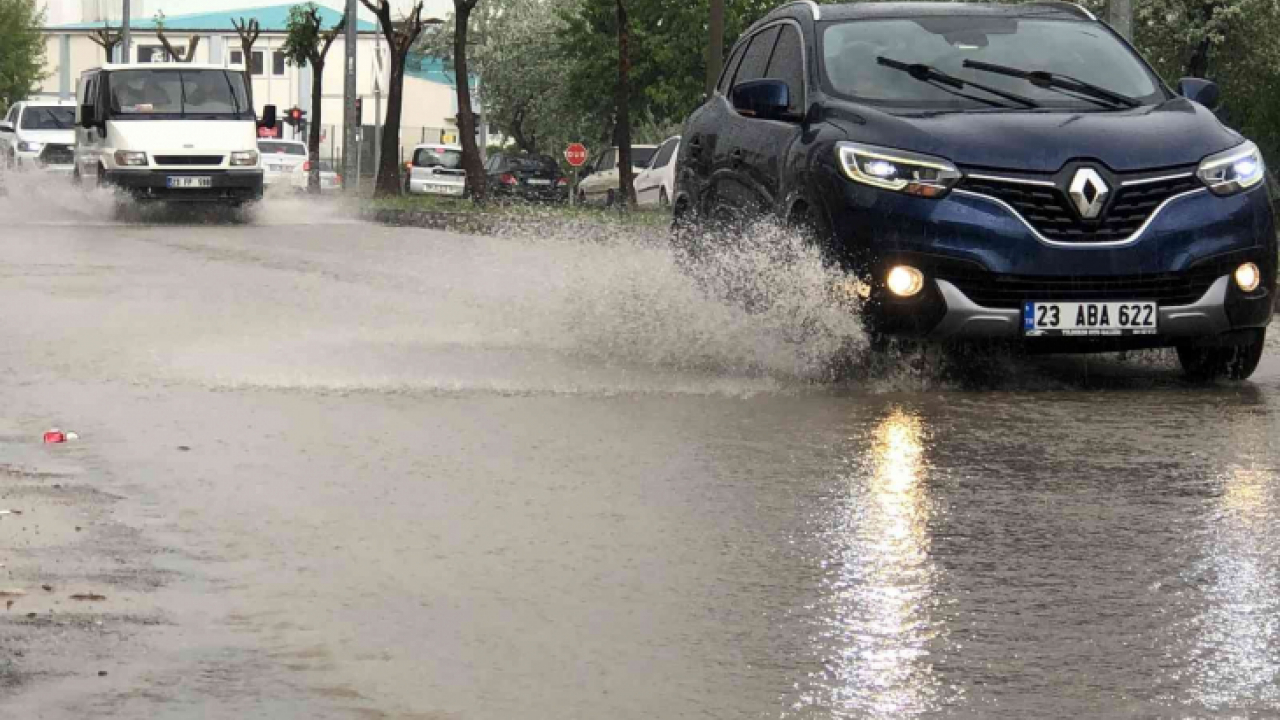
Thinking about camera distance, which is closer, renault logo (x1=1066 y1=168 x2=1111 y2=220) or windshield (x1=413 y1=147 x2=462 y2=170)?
renault logo (x1=1066 y1=168 x2=1111 y2=220)

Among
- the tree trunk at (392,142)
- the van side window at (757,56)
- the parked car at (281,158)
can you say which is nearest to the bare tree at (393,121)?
the tree trunk at (392,142)

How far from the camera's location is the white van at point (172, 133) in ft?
98.7

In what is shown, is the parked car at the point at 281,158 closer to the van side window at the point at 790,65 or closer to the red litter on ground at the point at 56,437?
the van side window at the point at 790,65

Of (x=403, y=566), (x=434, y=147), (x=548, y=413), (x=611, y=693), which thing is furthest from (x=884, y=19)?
(x=434, y=147)

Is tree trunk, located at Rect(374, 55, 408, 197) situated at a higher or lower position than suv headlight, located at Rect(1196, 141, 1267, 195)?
lower

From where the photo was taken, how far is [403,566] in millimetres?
6211

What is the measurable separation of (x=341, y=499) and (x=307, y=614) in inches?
69.1

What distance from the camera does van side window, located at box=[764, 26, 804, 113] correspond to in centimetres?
1153

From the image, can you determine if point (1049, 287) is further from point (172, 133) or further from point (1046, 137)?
point (172, 133)

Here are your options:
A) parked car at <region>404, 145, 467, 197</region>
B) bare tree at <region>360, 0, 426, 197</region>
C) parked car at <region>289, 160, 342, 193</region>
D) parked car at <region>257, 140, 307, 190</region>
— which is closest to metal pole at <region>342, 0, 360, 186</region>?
bare tree at <region>360, 0, 426, 197</region>

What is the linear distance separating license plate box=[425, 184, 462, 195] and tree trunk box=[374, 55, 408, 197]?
348 inches

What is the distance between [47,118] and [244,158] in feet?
45.2

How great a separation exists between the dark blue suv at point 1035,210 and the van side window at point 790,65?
27cm

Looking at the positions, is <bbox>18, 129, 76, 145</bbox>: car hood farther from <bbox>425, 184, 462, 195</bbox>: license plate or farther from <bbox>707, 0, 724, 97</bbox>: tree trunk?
<bbox>425, 184, 462, 195</bbox>: license plate
